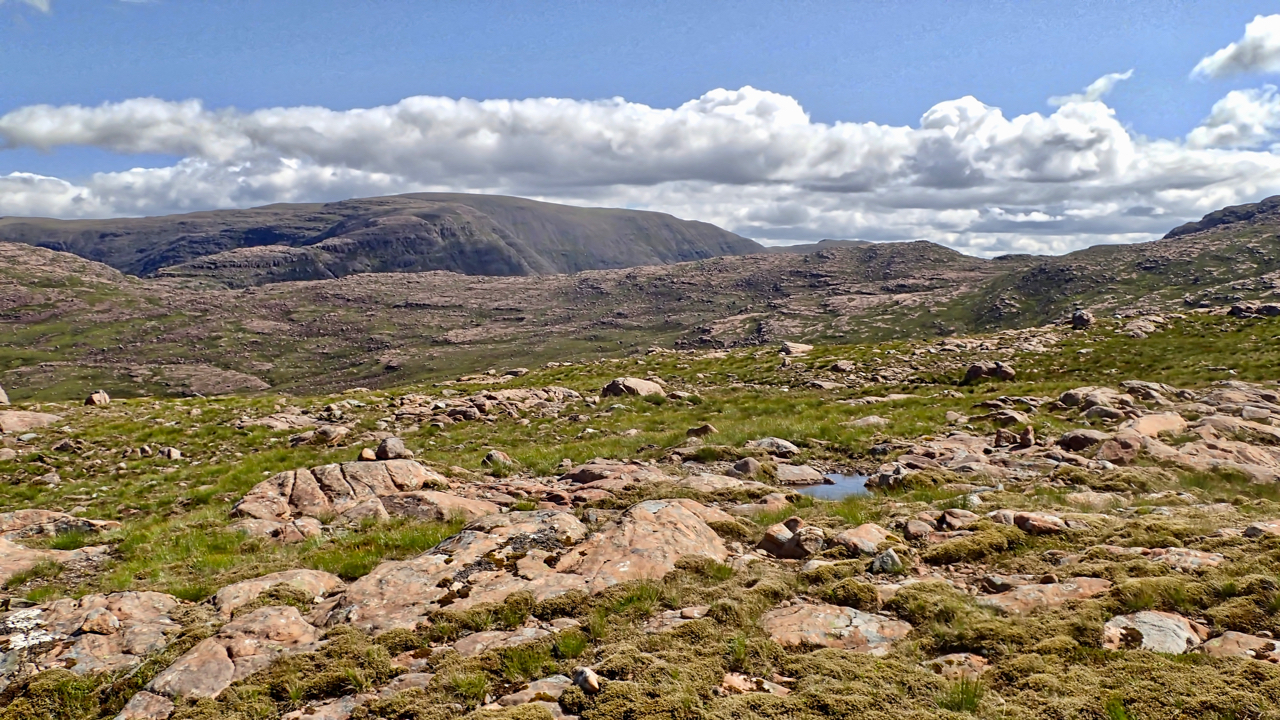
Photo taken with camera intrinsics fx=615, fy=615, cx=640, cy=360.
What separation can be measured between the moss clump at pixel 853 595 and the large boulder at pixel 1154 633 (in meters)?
3.33

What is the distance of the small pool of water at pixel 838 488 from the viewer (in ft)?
64.4

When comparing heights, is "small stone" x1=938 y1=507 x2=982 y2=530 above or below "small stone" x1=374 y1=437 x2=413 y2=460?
above

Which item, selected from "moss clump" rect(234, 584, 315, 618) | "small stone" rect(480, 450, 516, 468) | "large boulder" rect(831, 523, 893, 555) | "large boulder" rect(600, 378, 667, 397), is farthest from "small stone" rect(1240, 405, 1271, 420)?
"moss clump" rect(234, 584, 315, 618)

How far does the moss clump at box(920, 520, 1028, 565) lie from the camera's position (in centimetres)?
1281

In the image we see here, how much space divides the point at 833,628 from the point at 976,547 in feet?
15.5

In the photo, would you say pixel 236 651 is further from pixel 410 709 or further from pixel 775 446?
pixel 775 446

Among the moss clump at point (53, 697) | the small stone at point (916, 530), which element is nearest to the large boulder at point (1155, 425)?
the small stone at point (916, 530)

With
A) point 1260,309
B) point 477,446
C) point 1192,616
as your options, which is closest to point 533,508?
point 477,446

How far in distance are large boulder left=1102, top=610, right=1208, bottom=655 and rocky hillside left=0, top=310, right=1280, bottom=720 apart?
5cm

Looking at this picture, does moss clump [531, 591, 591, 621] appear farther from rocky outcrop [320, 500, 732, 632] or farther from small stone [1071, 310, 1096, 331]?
small stone [1071, 310, 1096, 331]

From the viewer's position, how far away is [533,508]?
1769 cm

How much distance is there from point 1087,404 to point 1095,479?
13316mm

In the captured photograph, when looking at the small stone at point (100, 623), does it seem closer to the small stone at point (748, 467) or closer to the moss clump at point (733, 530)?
the moss clump at point (733, 530)

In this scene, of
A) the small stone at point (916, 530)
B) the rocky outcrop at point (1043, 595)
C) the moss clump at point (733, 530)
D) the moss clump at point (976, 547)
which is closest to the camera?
the rocky outcrop at point (1043, 595)
